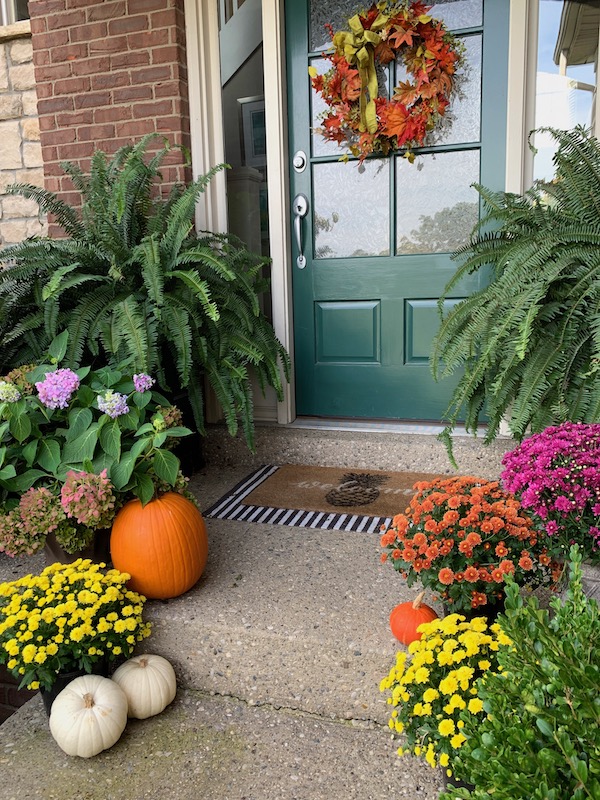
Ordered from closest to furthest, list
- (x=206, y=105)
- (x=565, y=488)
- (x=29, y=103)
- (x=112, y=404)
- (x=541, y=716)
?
(x=541, y=716), (x=565, y=488), (x=112, y=404), (x=206, y=105), (x=29, y=103)

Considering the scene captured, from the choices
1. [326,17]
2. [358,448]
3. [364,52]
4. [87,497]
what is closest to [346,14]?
[326,17]

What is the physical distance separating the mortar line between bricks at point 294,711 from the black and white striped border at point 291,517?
689 millimetres

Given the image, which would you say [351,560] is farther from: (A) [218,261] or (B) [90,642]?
(A) [218,261]

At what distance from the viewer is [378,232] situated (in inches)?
112

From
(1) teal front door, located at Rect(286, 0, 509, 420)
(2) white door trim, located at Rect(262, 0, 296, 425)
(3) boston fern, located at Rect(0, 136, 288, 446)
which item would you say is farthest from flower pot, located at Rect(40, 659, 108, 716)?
(1) teal front door, located at Rect(286, 0, 509, 420)

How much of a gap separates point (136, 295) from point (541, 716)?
198 cm

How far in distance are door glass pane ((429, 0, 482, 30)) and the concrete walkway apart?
87.7 inches

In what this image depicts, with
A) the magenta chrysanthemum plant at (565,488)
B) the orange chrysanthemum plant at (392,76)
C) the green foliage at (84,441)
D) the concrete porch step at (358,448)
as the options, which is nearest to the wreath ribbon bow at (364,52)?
the orange chrysanthemum plant at (392,76)

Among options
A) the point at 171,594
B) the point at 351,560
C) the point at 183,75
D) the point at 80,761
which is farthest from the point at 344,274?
the point at 80,761

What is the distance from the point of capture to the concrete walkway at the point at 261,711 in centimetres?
136

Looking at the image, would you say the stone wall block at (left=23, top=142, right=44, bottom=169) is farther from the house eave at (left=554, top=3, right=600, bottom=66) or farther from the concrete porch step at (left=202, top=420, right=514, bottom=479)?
the house eave at (left=554, top=3, right=600, bottom=66)

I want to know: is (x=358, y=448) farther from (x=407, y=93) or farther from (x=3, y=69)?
(x=3, y=69)

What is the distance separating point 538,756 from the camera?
2.15 ft

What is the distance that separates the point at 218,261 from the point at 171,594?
1160 mm
